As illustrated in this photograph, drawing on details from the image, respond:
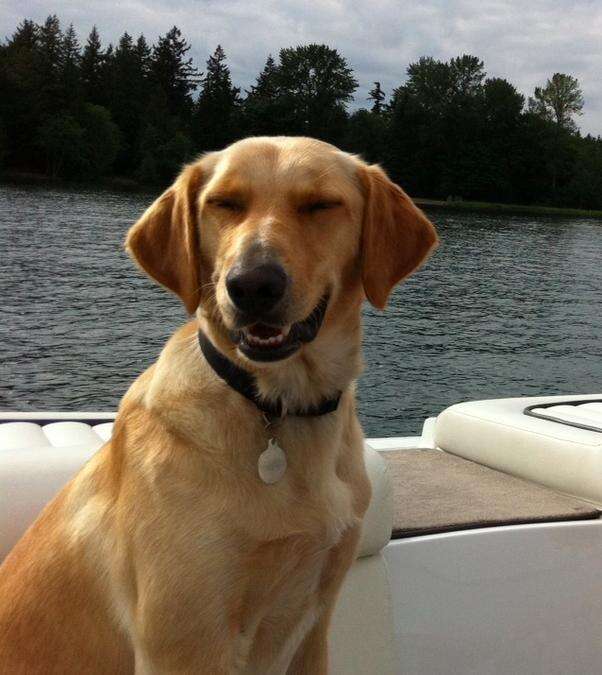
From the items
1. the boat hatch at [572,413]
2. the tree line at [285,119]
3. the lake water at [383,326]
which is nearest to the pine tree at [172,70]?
the tree line at [285,119]

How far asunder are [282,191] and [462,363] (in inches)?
854

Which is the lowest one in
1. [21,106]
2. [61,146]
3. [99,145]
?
[61,146]

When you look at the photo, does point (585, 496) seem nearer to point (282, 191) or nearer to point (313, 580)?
point (313, 580)

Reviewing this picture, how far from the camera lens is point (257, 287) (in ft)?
6.96

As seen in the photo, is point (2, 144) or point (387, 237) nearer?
point (387, 237)

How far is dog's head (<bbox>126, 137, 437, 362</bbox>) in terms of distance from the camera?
2180 millimetres

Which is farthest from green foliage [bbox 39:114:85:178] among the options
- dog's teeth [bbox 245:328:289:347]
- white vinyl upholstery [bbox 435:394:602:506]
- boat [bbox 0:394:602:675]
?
dog's teeth [bbox 245:328:289:347]

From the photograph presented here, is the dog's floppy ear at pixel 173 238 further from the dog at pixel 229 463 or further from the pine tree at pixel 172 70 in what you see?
the pine tree at pixel 172 70

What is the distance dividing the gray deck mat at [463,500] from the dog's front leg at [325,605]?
0.68 metres

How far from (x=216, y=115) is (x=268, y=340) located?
73056mm

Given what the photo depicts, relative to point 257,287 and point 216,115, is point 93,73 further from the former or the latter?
point 257,287

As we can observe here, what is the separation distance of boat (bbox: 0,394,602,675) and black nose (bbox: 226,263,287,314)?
811 mm

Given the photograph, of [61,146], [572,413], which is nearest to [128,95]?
[61,146]

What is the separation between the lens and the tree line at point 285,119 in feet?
212
